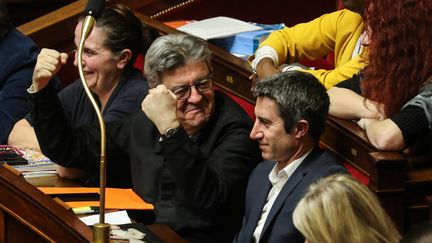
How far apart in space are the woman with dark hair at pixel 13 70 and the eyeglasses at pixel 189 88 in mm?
1092

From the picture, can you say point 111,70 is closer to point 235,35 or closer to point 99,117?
point 235,35

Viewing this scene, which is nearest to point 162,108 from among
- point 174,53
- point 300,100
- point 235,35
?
point 174,53

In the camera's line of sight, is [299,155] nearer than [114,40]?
Yes

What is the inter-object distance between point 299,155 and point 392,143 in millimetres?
248

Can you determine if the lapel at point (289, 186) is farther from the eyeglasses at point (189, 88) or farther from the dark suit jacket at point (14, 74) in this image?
the dark suit jacket at point (14, 74)

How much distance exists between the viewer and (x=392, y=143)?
2.69m

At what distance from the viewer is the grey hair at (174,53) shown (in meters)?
2.98

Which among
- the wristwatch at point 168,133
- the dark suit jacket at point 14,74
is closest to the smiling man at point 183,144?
the wristwatch at point 168,133

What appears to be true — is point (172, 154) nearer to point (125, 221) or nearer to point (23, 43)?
point (125, 221)

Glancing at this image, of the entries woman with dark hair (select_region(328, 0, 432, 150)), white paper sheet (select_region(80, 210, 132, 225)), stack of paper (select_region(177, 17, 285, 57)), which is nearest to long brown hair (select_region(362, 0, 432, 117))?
woman with dark hair (select_region(328, 0, 432, 150))

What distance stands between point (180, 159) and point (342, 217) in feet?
2.65

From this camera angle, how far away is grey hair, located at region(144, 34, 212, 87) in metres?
2.98

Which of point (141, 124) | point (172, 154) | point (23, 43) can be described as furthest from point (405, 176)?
point (23, 43)

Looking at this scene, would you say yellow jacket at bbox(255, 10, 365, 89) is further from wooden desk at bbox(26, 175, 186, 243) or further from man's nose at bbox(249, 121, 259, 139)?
wooden desk at bbox(26, 175, 186, 243)
